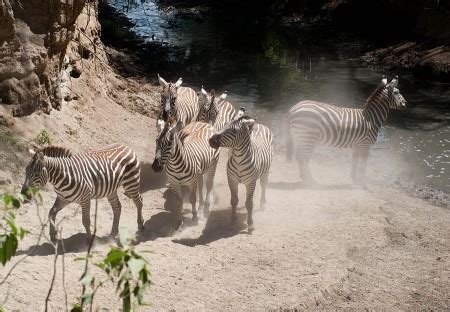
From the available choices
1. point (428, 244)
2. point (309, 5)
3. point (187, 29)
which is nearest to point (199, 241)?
point (428, 244)

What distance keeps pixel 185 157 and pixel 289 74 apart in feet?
40.8

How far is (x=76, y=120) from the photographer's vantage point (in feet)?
39.2

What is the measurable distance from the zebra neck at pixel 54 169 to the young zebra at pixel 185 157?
133 cm

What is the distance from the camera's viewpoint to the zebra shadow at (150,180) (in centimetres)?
1114

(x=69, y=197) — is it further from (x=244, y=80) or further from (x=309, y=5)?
(x=309, y=5)

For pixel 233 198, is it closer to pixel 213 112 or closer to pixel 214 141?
pixel 214 141

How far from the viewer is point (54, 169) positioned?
7715 millimetres

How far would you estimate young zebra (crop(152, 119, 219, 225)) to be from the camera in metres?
8.65

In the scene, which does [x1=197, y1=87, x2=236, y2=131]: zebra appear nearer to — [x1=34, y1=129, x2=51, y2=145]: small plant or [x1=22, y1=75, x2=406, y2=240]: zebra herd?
[x1=22, y1=75, x2=406, y2=240]: zebra herd

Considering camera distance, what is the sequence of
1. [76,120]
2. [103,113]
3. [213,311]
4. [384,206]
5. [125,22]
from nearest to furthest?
[213,311]
[384,206]
[76,120]
[103,113]
[125,22]

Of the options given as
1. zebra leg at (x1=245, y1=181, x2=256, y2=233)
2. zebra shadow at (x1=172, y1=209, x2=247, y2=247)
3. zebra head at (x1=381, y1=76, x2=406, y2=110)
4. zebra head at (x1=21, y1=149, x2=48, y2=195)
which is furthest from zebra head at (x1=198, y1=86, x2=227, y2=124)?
zebra head at (x1=21, y1=149, x2=48, y2=195)

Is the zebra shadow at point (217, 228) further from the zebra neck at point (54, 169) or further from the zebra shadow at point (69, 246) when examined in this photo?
the zebra neck at point (54, 169)

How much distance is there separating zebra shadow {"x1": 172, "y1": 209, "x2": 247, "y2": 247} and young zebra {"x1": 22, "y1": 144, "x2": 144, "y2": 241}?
119cm

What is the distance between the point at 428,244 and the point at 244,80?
11.5m
